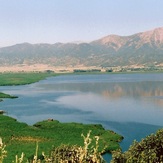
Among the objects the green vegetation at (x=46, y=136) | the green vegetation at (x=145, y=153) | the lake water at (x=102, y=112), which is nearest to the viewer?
the green vegetation at (x=145, y=153)

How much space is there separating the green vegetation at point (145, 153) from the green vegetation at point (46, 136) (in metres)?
17.1

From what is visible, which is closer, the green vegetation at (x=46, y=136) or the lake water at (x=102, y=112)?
the green vegetation at (x=46, y=136)

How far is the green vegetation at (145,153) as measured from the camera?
32625 mm

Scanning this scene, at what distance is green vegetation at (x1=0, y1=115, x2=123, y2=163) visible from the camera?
5759 cm

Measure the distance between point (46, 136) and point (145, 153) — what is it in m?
36.3

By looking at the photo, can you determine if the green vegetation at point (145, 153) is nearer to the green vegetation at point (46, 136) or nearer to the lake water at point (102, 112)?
the green vegetation at point (46, 136)

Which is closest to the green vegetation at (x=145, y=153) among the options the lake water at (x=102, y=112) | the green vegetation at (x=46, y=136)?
the green vegetation at (x=46, y=136)

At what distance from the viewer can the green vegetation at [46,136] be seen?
57.6m

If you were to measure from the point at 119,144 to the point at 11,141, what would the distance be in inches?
836

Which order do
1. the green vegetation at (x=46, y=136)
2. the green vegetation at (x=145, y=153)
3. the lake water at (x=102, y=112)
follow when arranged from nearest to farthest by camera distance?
the green vegetation at (x=145, y=153)
the green vegetation at (x=46, y=136)
the lake water at (x=102, y=112)

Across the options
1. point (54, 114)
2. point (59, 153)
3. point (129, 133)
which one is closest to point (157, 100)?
point (54, 114)

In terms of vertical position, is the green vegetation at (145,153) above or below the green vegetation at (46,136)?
above

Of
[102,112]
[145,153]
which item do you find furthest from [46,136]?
[145,153]

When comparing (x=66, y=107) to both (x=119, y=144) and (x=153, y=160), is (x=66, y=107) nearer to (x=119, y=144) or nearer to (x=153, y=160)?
(x=119, y=144)
